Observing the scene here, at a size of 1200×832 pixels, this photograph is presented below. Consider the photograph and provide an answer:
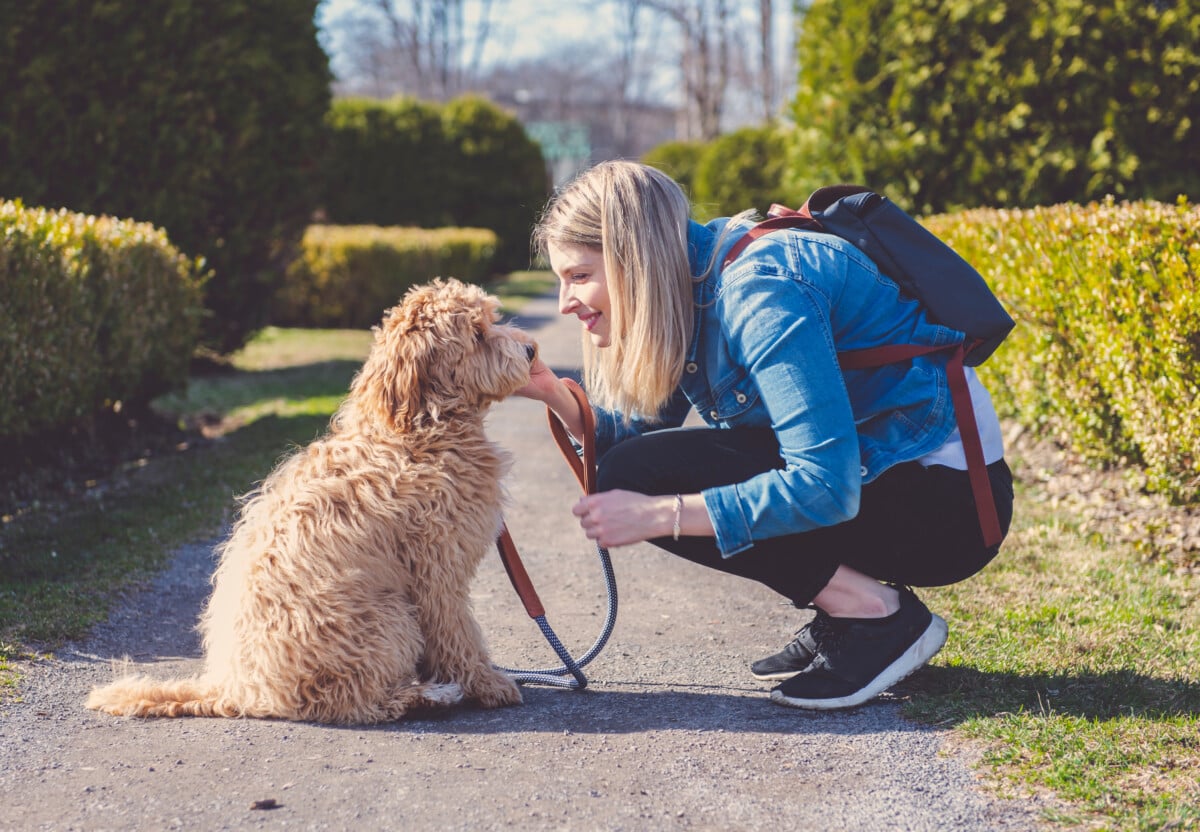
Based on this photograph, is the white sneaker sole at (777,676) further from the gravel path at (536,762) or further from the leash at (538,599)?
the leash at (538,599)

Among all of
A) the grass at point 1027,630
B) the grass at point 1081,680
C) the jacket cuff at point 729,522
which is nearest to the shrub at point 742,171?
the grass at point 1027,630

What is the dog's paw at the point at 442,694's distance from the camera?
3389 millimetres

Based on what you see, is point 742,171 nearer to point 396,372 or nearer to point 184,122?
point 184,122

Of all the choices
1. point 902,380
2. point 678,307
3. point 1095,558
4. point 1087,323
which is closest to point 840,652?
point 902,380

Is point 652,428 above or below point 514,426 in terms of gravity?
above

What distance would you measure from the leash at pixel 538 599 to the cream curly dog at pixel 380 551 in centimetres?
24

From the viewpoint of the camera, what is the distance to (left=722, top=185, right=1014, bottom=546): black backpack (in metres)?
3.34

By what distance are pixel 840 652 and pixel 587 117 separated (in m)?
60.8

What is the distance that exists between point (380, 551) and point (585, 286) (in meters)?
1.04

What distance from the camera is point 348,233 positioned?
1598cm

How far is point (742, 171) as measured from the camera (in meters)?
23.6

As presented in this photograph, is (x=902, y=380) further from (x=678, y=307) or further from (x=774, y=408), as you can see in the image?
(x=678, y=307)

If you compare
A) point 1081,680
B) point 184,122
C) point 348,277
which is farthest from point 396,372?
point 348,277

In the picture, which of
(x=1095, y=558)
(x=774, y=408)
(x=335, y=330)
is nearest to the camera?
(x=774, y=408)
